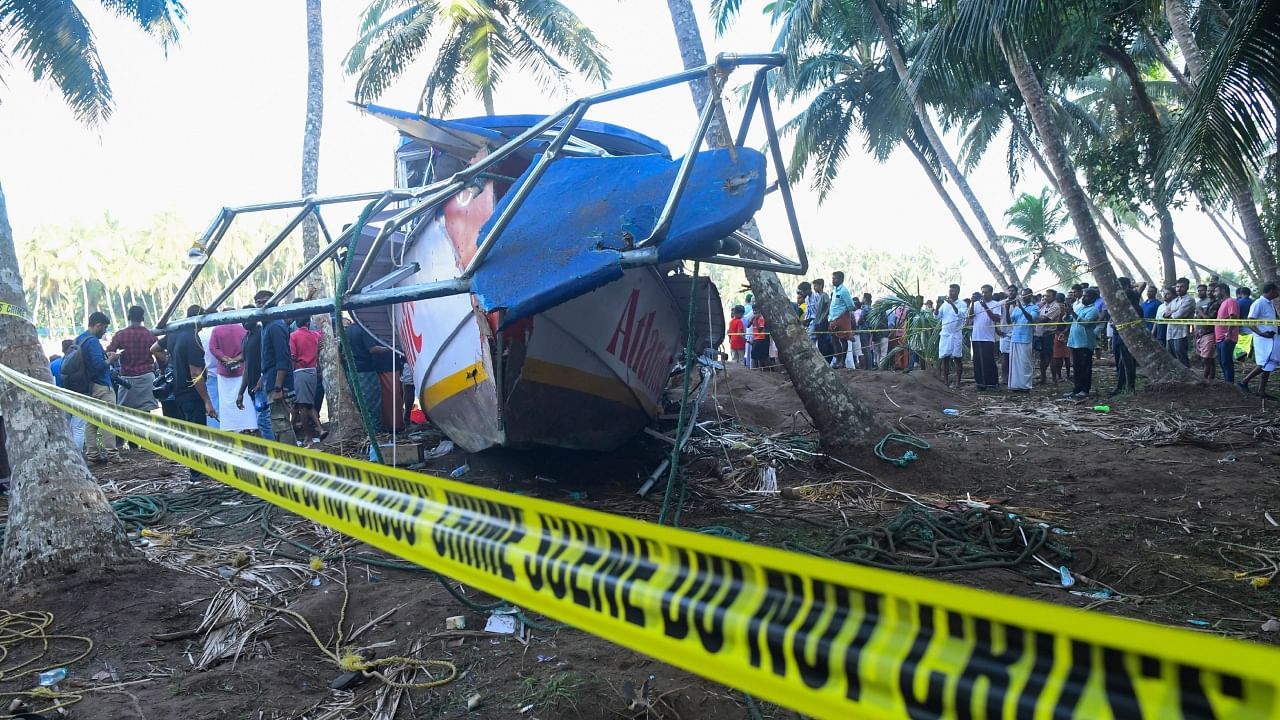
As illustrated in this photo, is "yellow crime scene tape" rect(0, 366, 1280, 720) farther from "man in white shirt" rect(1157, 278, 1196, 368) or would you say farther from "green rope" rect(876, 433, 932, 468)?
"man in white shirt" rect(1157, 278, 1196, 368)

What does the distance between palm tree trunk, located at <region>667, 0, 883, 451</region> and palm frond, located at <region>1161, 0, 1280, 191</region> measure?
374cm

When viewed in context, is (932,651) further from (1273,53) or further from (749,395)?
(749,395)

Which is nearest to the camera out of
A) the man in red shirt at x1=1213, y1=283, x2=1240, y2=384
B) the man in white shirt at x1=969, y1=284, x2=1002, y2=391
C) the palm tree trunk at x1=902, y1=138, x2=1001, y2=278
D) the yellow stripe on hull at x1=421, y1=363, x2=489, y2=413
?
the yellow stripe on hull at x1=421, y1=363, x2=489, y2=413

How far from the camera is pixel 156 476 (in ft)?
24.8

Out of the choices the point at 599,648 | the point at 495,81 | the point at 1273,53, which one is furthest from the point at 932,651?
the point at 495,81

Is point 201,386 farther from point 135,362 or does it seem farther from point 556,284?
point 556,284

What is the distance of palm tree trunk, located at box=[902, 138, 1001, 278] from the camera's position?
1848 centimetres

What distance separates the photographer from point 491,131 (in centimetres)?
528

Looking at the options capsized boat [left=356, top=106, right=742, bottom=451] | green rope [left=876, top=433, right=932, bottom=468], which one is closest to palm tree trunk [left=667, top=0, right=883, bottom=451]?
green rope [left=876, top=433, right=932, bottom=468]

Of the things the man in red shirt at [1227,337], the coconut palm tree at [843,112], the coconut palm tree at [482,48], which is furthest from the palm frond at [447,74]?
the man in red shirt at [1227,337]

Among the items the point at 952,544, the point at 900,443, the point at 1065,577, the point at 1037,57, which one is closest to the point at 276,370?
the point at 900,443

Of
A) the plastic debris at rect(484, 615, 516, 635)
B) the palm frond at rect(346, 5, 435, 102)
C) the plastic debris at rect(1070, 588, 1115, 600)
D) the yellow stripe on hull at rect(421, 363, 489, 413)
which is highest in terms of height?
the palm frond at rect(346, 5, 435, 102)

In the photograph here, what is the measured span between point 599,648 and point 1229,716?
2.68 meters

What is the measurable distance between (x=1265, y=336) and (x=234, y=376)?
37.9 ft
